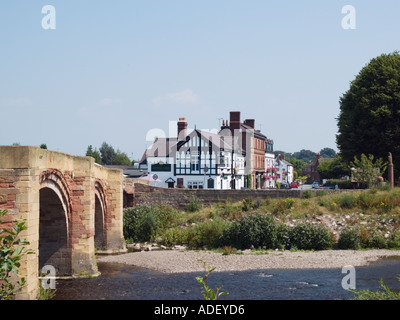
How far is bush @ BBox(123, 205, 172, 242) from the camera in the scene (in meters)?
31.7

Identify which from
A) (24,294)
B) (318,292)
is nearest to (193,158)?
(318,292)

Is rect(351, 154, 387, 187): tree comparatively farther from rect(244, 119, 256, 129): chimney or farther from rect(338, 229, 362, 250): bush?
rect(244, 119, 256, 129): chimney

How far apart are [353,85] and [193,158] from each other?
19.1 m

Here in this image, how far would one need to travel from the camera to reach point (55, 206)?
2012 cm

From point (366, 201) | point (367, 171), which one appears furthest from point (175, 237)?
point (367, 171)

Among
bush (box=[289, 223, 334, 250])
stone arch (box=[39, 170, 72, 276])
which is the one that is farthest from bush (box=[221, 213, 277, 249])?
stone arch (box=[39, 170, 72, 276])

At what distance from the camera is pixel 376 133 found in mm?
40531

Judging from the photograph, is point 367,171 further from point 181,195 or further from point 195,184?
point 195,184

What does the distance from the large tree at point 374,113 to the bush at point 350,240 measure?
1407cm

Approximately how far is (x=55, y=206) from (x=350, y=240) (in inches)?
632

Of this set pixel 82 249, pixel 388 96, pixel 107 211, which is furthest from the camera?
pixel 388 96

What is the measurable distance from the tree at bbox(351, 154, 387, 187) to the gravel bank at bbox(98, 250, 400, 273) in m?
11.1
